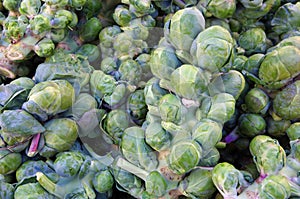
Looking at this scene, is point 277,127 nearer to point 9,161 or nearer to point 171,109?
point 171,109

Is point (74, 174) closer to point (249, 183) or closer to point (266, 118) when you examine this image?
point (249, 183)

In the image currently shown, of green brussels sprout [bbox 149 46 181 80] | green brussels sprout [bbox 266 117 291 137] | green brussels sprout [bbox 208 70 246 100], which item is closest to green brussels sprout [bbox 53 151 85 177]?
green brussels sprout [bbox 149 46 181 80]

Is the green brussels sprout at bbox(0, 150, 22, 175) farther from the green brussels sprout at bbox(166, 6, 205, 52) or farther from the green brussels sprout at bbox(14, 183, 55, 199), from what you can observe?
the green brussels sprout at bbox(166, 6, 205, 52)

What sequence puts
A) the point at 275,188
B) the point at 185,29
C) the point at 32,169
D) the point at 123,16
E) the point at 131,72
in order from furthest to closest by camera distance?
1. the point at 123,16
2. the point at 131,72
3. the point at 32,169
4. the point at 185,29
5. the point at 275,188

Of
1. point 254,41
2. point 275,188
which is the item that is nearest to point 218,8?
point 254,41

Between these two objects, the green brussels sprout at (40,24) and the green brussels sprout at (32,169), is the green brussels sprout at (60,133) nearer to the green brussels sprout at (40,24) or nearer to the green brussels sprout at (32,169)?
the green brussels sprout at (32,169)

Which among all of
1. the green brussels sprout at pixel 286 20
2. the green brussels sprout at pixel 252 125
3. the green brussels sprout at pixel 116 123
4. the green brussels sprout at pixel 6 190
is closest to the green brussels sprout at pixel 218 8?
the green brussels sprout at pixel 286 20
